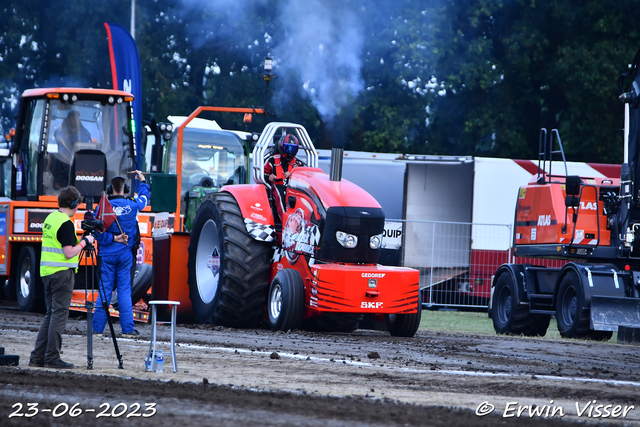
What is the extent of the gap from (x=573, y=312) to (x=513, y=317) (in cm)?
129

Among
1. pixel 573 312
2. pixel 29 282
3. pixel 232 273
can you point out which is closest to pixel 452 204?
pixel 573 312

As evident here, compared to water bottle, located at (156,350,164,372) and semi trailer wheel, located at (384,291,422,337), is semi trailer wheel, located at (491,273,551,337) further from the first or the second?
water bottle, located at (156,350,164,372)

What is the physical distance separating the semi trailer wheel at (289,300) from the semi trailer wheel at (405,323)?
1314mm

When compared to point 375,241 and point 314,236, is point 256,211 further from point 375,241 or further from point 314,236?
point 375,241

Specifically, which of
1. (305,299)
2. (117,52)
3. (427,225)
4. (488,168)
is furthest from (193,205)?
(305,299)

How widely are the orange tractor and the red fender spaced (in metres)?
4.10

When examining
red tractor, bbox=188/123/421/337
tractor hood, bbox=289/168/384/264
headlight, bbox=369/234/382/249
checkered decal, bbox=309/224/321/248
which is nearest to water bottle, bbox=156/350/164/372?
red tractor, bbox=188/123/421/337

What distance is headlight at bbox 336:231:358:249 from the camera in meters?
10.8

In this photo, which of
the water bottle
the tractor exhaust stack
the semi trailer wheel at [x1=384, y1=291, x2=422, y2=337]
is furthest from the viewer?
the semi trailer wheel at [x1=384, y1=291, x2=422, y2=337]

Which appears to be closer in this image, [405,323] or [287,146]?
[405,323]

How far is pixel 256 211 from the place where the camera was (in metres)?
11.9

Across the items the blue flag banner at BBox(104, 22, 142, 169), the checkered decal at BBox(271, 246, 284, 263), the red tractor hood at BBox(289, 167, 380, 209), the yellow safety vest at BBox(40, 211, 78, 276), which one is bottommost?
the checkered decal at BBox(271, 246, 284, 263)

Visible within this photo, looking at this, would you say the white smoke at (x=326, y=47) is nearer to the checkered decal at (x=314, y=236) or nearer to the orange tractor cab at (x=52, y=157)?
the orange tractor cab at (x=52, y=157)

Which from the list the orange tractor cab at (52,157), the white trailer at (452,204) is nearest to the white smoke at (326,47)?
the white trailer at (452,204)
